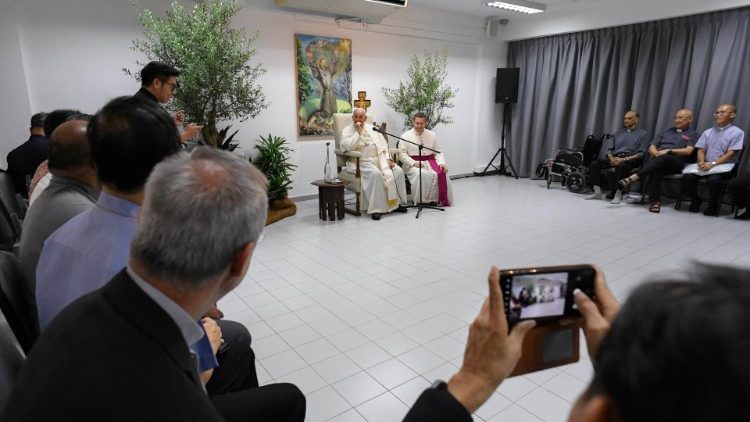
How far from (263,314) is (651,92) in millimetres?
6476

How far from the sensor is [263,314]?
9.23 ft

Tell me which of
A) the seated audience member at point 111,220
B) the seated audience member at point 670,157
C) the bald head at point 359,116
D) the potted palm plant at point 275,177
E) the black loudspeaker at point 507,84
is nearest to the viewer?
the seated audience member at point 111,220

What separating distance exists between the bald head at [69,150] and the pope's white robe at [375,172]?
3.82 meters

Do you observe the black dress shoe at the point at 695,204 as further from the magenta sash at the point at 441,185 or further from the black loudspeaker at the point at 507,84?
the black loudspeaker at the point at 507,84

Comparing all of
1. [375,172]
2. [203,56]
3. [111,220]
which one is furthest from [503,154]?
[111,220]

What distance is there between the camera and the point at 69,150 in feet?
5.08

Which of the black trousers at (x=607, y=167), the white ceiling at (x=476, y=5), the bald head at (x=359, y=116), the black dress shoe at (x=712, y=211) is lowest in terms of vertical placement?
the black dress shoe at (x=712, y=211)

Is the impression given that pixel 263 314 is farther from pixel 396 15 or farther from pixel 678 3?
pixel 678 3

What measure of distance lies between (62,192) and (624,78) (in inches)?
291

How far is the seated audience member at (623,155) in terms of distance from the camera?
5.98 meters

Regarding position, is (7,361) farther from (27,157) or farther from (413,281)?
(27,157)

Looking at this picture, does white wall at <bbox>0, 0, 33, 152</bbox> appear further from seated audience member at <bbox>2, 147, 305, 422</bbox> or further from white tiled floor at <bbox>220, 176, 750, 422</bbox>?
seated audience member at <bbox>2, 147, 305, 422</bbox>

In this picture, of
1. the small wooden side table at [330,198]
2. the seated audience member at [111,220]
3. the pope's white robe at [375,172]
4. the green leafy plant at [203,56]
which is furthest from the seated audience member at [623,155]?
the seated audience member at [111,220]

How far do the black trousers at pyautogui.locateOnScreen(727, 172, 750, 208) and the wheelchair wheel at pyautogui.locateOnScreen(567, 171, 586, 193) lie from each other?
176 cm
